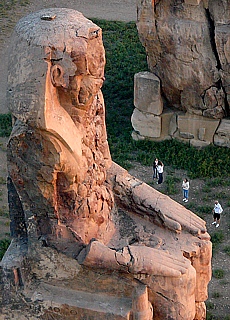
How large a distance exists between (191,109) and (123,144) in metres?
1.32

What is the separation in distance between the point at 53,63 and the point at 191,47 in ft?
22.0

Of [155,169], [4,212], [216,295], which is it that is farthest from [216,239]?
[4,212]

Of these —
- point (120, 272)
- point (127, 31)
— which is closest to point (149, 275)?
point (120, 272)

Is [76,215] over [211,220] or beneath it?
over

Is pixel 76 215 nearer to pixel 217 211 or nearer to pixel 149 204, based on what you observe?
pixel 149 204

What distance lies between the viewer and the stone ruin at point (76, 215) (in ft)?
18.4

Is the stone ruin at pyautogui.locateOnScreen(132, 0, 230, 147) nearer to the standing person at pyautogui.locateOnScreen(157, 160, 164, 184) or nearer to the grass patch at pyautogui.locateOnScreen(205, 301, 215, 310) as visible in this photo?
the standing person at pyautogui.locateOnScreen(157, 160, 164, 184)

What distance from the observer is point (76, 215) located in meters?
6.22

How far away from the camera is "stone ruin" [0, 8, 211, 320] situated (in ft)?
18.4

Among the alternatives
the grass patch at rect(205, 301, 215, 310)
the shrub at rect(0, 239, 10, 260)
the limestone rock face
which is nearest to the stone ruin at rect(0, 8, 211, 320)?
the grass patch at rect(205, 301, 215, 310)

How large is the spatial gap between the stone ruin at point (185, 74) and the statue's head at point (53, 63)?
6148 millimetres

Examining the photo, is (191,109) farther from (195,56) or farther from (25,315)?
(25,315)

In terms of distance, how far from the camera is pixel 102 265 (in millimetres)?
6082

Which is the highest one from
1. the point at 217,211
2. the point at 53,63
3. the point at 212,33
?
the point at 53,63
